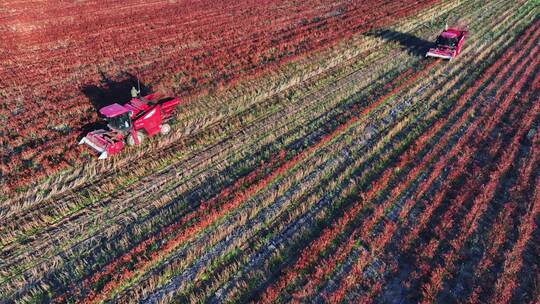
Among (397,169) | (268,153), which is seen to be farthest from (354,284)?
(268,153)

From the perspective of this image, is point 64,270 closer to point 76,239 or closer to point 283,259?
point 76,239

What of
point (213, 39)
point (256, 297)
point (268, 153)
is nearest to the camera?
point (256, 297)

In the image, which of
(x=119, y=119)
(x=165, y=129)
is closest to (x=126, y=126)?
(x=119, y=119)

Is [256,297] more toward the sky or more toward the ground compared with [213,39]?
more toward the ground

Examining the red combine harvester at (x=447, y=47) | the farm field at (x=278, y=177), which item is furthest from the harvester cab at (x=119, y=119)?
the red combine harvester at (x=447, y=47)

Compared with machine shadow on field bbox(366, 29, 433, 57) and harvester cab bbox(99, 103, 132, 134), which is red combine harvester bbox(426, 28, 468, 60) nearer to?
machine shadow on field bbox(366, 29, 433, 57)

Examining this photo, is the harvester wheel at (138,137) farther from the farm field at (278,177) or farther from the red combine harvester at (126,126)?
the farm field at (278,177)

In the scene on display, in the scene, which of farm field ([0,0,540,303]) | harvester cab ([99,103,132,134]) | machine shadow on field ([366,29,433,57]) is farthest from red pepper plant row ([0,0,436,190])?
harvester cab ([99,103,132,134])

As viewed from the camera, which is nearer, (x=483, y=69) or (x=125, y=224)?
(x=125, y=224)
